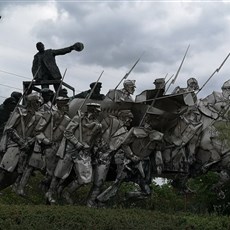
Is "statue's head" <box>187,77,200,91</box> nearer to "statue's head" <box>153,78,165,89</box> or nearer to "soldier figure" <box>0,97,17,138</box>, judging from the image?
"statue's head" <box>153,78,165,89</box>

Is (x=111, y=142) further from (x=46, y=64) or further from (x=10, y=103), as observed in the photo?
(x=46, y=64)

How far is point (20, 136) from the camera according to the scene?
12.2 m

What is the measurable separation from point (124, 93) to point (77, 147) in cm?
176

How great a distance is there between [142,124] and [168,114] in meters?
0.59

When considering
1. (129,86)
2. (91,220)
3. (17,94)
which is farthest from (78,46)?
(91,220)

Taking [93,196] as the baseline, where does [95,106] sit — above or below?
above

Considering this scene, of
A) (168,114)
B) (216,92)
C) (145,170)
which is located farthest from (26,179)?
(216,92)

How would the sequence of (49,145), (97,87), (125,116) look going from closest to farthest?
(49,145)
(125,116)
(97,87)

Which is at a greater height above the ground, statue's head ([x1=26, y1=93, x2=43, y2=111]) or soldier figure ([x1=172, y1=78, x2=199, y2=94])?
soldier figure ([x1=172, y1=78, x2=199, y2=94])

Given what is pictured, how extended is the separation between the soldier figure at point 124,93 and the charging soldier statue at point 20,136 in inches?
58.5

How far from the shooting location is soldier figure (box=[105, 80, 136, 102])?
1250 cm

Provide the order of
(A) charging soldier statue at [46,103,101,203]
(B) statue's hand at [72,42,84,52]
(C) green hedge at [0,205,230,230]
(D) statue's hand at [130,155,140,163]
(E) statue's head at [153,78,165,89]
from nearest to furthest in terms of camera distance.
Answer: (C) green hedge at [0,205,230,230] < (A) charging soldier statue at [46,103,101,203] < (D) statue's hand at [130,155,140,163] < (E) statue's head at [153,78,165,89] < (B) statue's hand at [72,42,84,52]

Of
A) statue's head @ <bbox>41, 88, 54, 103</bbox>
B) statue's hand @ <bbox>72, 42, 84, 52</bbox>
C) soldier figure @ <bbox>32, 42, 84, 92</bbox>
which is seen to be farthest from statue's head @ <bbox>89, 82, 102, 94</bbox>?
soldier figure @ <bbox>32, 42, 84, 92</bbox>

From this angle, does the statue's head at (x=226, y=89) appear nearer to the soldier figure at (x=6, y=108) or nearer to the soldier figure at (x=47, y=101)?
the soldier figure at (x=47, y=101)
